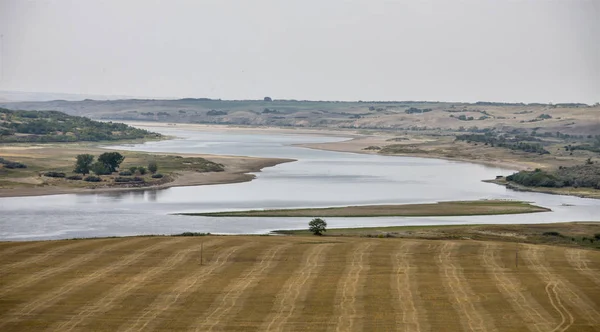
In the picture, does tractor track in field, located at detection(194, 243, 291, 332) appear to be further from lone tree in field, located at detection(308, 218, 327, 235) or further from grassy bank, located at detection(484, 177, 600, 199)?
grassy bank, located at detection(484, 177, 600, 199)

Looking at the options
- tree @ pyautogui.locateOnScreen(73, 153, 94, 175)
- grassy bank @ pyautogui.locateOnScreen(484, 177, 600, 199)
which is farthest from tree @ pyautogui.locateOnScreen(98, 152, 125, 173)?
grassy bank @ pyautogui.locateOnScreen(484, 177, 600, 199)

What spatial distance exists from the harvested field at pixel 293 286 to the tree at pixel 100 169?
4350cm

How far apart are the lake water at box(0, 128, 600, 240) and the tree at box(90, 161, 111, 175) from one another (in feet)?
28.1

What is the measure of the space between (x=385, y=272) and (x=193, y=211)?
2968cm

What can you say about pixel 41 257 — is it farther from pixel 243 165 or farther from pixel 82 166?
pixel 243 165

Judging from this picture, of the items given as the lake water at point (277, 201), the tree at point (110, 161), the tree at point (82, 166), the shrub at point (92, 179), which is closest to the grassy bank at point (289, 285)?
the lake water at point (277, 201)

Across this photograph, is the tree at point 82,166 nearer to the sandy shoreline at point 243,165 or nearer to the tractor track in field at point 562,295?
the sandy shoreline at point 243,165

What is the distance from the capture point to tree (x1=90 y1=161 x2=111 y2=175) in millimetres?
86000

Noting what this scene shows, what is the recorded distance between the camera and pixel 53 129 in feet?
462

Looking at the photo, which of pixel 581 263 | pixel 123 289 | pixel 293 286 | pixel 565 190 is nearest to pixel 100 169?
pixel 565 190

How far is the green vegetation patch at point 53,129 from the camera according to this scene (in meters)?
132

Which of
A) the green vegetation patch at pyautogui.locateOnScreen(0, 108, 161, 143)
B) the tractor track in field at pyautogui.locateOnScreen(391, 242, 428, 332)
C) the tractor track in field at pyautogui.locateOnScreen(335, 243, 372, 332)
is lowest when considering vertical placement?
the green vegetation patch at pyautogui.locateOnScreen(0, 108, 161, 143)

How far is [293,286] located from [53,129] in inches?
4417

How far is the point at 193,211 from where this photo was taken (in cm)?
6456
